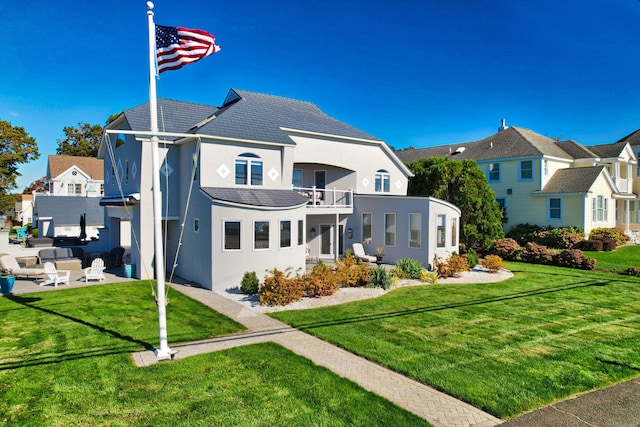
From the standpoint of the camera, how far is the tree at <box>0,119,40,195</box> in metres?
44.2

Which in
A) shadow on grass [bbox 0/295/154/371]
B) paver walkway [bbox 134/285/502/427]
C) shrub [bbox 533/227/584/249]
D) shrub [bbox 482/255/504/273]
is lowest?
paver walkway [bbox 134/285/502/427]

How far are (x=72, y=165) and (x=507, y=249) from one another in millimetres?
48164

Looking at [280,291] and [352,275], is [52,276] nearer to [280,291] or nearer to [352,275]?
[280,291]

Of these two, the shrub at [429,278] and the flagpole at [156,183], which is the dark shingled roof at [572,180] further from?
the flagpole at [156,183]

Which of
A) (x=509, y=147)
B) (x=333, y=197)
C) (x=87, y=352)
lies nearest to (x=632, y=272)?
(x=333, y=197)

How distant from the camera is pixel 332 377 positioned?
26.1ft

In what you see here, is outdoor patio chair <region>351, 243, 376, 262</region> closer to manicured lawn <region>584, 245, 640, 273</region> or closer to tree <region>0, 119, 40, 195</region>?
manicured lawn <region>584, 245, 640, 273</region>

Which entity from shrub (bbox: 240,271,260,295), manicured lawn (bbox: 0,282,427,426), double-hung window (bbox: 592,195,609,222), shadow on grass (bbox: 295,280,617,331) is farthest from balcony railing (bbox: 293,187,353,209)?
double-hung window (bbox: 592,195,609,222)

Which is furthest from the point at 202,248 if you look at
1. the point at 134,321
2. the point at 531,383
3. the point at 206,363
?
the point at 531,383

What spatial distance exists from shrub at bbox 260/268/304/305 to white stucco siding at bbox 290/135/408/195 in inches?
367

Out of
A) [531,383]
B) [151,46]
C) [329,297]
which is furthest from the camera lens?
[329,297]

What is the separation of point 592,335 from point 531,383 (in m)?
4.34

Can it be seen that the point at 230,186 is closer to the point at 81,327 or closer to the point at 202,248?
the point at 202,248

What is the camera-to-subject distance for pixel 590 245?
28.8 metres
